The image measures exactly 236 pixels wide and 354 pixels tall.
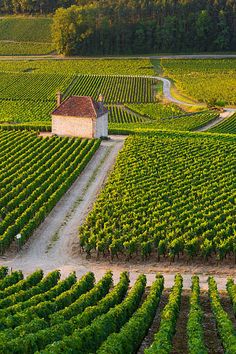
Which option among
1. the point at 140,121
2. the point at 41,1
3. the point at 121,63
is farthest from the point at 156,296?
the point at 41,1

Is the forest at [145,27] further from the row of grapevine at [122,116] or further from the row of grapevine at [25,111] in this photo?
the row of grapevine at [122,116]

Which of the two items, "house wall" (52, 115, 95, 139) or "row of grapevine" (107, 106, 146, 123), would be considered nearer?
"house wall" (52, 115, 95, 139)

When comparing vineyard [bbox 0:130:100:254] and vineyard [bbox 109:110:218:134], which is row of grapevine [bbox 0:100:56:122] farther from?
vineyard [bbox 0:130:100:254]

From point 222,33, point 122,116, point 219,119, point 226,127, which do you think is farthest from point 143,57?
point 226,127

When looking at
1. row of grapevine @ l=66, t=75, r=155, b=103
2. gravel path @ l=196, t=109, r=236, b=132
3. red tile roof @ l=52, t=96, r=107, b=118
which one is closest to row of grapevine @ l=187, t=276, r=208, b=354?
red tile roof @ l=52, t=96, r=107, b=118

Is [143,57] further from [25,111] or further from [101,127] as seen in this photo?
[101,127]

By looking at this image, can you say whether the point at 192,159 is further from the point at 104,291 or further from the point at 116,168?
the point at 104,291

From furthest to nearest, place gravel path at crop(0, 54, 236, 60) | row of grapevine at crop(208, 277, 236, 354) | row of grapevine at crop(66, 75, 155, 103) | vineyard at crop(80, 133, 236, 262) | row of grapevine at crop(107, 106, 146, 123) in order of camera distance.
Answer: gravel path at crop(0, 54, 236, 60) → row of grapevine at crop(66, 75, 155, 103) → row of grapevine at crop(107, 106, 146, 123) → vineyard at crop(80, 133, 236, 262) → row of grapevine at crop(208, 277, 236, 354)

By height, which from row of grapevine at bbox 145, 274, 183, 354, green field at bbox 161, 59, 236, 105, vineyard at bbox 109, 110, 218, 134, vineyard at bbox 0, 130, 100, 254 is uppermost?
green field at bbox 161, 59, 236, 105
